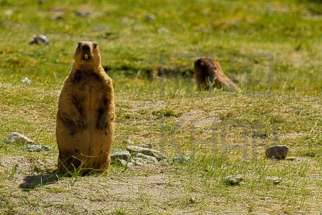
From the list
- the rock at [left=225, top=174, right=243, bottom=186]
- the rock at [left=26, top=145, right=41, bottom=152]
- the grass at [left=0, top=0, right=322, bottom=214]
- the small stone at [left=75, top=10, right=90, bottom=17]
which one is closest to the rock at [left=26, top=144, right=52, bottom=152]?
the rock at [left=26, top=145, right=41, bottom=152]

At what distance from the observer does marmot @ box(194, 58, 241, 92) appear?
46.5 ft

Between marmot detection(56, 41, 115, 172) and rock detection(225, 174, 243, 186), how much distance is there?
113 cm

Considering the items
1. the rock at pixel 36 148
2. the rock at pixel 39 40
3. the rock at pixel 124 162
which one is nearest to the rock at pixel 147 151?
the rock at pixel 124 162

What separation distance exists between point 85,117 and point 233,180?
1.49 m

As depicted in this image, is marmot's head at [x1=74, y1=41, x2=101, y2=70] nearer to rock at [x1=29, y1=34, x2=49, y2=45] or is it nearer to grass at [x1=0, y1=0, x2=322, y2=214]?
grass at [x1=0, y1=0, x2=322, y2=214]

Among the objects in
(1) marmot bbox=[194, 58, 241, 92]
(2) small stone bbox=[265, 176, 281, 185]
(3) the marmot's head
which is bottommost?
(1) marmot bbox=[194, 58, 241, 92]

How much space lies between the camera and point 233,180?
830cm

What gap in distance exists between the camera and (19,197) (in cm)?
736

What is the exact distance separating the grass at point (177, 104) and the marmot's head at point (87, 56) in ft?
3.33

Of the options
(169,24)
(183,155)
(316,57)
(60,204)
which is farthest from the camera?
(169,24)

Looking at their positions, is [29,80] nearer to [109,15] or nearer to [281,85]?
[281,85]

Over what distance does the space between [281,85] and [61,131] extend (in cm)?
755

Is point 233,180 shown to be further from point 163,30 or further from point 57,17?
point 57,17

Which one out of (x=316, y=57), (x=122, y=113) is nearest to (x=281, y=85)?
(x=316, y=57)
